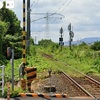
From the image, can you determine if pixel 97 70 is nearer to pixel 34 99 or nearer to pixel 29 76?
pixel 29 76

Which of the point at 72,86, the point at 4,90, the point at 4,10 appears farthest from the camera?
the point at 4,10

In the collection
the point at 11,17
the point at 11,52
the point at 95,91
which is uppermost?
the point at 11,17

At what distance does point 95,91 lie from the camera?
17.6 m

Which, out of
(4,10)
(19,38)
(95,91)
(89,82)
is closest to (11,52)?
(95,91)

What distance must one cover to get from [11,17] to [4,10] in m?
1.89

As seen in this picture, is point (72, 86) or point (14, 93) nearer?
point (14, 93)

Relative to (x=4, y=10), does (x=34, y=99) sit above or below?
below

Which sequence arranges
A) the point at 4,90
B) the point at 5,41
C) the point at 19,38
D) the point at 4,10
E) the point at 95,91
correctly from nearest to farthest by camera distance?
the point at 4,90 → the point at 95,91 → the point at 5,41 → the point at 19,38 → the point at 4,10

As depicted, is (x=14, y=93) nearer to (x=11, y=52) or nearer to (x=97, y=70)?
(x=11, y=52)

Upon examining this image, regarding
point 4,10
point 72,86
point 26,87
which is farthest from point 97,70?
point 4,10

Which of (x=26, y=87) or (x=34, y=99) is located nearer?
(x=34, y=99)

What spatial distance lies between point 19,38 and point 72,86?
2377cm

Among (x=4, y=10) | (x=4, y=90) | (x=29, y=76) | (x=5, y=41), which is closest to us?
(x=4, y=90)

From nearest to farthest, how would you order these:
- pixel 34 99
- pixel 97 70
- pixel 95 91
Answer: pixel 34 99 → pixel 95 91 → pixel 97 70
